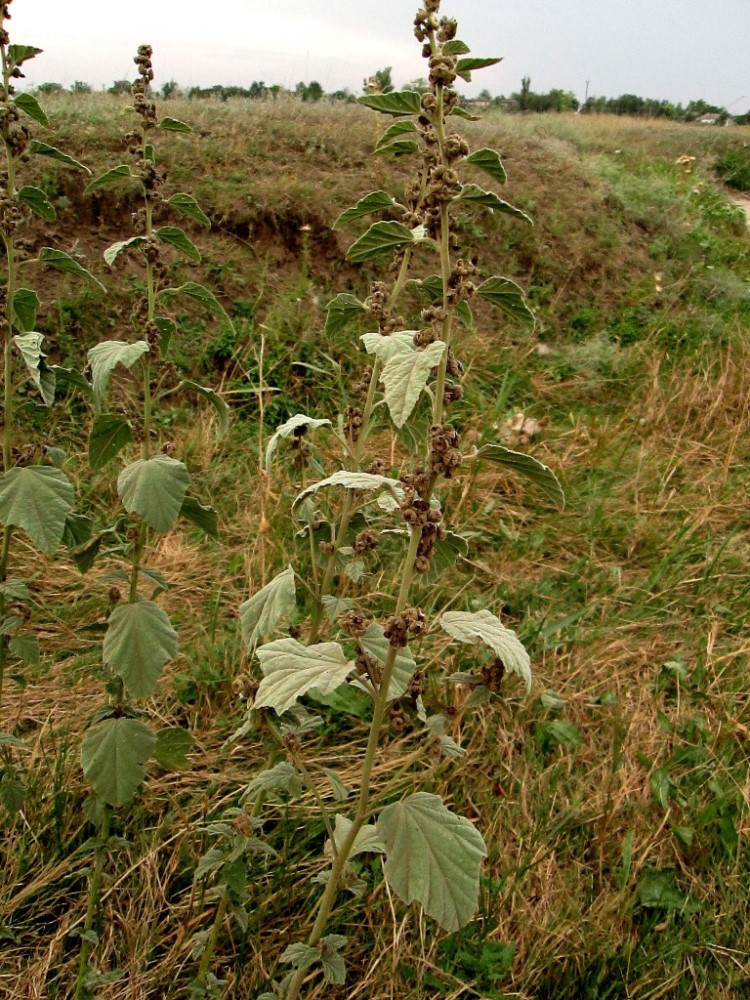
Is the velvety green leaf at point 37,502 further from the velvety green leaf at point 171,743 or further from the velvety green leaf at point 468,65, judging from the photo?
the velvety green leaf at point 468,65

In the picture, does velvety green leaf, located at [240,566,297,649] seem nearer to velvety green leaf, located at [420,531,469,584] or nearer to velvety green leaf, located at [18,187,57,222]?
velvety green leaf, located at [420,531,469,584]

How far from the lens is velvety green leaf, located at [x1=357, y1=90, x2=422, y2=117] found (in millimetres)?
1239

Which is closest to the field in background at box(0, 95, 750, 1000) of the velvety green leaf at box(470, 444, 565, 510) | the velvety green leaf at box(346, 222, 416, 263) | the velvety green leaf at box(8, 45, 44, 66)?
the velvety green leaf at box(346, 222, 416, 263)

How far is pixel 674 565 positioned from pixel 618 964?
5.67ft

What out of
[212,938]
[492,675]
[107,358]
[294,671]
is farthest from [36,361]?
[212,938]

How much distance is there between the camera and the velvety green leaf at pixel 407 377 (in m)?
1.06

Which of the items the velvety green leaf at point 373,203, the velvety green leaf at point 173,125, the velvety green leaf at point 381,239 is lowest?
the velvety green leaf at point 381,239

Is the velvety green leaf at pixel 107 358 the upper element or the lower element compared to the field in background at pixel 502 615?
upper

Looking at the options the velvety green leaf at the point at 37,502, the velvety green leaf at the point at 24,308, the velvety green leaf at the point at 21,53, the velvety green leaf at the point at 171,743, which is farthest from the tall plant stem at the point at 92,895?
the velvety green leaf at the point at 21,53

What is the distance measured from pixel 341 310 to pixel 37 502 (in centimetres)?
70

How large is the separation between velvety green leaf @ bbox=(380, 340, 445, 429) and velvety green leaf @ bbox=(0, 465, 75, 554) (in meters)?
0.79

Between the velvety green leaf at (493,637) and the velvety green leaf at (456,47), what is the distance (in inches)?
33.6

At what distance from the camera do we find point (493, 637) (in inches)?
46.5

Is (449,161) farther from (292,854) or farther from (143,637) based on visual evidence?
(292,854)
